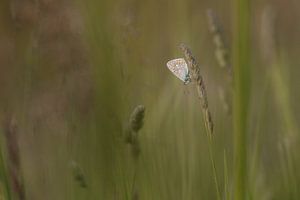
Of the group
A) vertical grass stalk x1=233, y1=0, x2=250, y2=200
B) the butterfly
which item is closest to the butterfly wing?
the butterfly

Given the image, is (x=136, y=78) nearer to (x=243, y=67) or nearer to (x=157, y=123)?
(x=157, y=123)

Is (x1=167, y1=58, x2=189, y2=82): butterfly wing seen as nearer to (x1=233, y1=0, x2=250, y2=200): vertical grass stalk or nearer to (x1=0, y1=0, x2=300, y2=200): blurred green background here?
(x1=0, y1=0, x2=300, y2=200): blurred green background

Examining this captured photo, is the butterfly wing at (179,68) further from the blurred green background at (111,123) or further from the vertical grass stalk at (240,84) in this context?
the vertical grass stalk at (240,84)

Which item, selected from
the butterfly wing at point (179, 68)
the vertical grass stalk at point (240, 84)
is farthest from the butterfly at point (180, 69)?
the vertical grass stalk at point (240, 84)

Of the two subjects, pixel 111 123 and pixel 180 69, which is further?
pixel 111 123

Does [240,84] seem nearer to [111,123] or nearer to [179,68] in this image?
[179,68]

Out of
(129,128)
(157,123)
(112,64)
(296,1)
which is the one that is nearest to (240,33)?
(129,128)

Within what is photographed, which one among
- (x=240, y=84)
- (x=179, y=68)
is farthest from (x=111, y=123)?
(x=240, y=84)

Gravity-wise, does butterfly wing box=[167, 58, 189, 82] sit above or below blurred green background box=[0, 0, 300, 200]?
above
